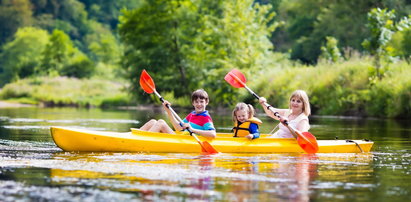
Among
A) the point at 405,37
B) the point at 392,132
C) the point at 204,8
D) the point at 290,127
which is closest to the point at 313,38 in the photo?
the point at 204,8

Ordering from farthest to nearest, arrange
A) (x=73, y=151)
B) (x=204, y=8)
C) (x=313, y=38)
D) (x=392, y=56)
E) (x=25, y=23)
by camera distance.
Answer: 1. (x=25, y=23)
2. (x=313, y=38)
3. (x=204, y=8)
4. (x=392, y=56)
5. (x=73, y=151)

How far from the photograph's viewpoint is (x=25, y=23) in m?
75.2

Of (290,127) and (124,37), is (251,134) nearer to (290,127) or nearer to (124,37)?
(290,127)

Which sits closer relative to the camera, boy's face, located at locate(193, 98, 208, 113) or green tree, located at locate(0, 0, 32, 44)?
boy's face, located at locate(193, 98, 208, 113)

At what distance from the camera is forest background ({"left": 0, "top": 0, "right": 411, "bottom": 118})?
22781 mm

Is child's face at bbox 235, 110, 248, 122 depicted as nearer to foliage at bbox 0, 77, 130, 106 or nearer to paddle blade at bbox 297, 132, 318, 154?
paddle blade at bbox 297, 132, 318, 154

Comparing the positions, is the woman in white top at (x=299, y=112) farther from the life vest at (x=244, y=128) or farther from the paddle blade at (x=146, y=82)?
the paddle blade at (x=146, y=82)

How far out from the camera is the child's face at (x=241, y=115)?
10.8 metres

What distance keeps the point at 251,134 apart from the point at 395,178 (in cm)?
306

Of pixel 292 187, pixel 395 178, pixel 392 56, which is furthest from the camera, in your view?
pixel 392 56

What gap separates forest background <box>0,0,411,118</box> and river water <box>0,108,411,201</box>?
11055 mm

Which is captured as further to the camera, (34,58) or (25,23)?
(25,23)

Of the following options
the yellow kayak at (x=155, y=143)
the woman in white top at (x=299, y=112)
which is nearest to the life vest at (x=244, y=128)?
the yellow kayak at (x=155, y=143)

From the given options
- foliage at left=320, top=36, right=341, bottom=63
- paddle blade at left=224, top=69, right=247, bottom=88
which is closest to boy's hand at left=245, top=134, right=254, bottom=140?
paddle blade at left=224, top=69, right=247, bottom=88
